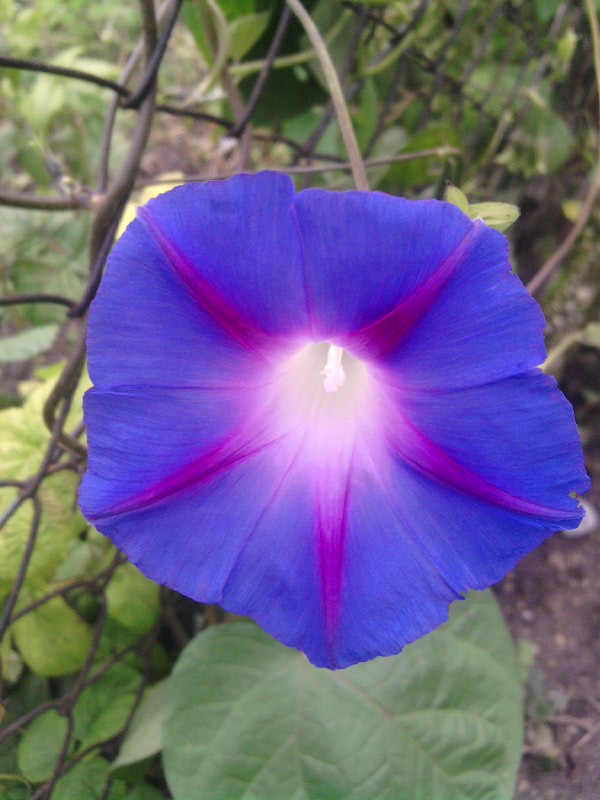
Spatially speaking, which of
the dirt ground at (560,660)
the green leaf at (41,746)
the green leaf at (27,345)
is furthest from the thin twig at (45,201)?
the dirt ground at (560,660)

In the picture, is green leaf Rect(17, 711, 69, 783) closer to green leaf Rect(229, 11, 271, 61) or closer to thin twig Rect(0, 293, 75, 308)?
thin twig Rect(0, 293, 75, 308)

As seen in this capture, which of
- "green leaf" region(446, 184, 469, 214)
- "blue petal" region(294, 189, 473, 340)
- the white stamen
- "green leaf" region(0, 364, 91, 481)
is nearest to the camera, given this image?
"blue petal" region(294, 189, 473, 340)

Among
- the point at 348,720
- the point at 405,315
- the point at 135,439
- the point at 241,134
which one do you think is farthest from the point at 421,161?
the point at 348,720

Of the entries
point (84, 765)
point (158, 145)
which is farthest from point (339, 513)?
point (158, 145)

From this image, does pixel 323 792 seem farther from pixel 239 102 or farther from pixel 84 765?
pixel 239 102

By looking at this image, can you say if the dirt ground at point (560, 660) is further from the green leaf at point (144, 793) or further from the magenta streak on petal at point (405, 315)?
the magenta streak on petal at point (405, 315)

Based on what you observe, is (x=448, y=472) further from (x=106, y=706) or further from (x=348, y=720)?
(x=106, y=706)

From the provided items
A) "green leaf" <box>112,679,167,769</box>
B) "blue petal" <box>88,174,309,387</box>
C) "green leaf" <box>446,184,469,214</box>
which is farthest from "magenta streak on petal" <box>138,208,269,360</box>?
"green leaf" <box>112,679,167,769</box>
